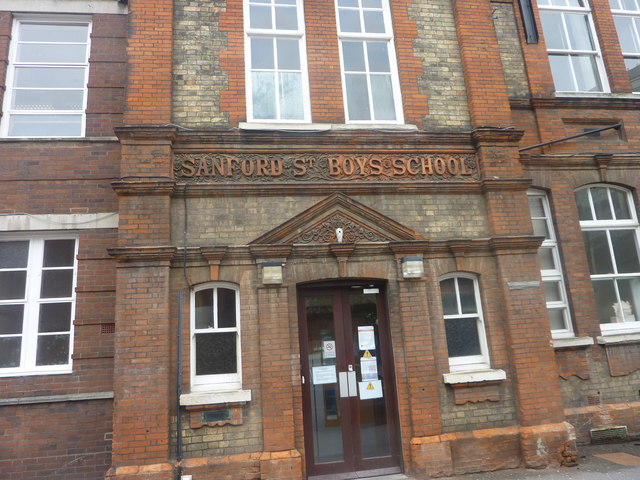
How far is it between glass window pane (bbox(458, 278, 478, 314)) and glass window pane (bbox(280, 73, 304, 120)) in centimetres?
362

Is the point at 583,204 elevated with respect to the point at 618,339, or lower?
elevated

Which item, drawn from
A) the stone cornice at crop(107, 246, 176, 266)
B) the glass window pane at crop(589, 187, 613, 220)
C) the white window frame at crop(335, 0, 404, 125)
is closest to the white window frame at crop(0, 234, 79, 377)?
the stone cornice at crop(107, 246, 176, 266)

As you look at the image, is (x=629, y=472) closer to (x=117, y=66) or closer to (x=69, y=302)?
(x=69, y=302)

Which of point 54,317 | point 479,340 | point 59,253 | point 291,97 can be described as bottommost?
point 479,340

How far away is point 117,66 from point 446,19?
5.77m

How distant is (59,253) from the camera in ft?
22.7

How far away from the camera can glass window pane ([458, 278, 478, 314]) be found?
22.0ft

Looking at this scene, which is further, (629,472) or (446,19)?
(446,19)

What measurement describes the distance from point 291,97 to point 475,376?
5.07 meters

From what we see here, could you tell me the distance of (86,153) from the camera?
7.16m

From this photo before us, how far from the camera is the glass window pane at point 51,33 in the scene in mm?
7770

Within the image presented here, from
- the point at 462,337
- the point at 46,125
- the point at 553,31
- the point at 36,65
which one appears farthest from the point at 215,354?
the point at 553,31

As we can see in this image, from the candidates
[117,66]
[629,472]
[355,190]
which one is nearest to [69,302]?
[117,66]

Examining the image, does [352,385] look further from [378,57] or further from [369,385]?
[378,57]
